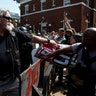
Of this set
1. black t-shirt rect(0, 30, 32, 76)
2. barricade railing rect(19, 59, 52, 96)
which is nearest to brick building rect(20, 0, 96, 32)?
barricade railing rect(19, 59, 52, 96)

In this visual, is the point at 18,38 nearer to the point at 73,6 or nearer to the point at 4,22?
the point at 4,22

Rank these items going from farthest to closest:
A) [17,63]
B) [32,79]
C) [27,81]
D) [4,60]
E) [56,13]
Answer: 1. [56,13]
2. [32,79]
3. [17,63]
4. [4,60]
5. [27,81]

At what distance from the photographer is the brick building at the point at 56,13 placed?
33.0m

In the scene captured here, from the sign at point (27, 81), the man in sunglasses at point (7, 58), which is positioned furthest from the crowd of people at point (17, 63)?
the sign at point (27, 81)

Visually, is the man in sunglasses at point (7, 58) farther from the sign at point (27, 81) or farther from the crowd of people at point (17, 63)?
the sign at point (27, 81)

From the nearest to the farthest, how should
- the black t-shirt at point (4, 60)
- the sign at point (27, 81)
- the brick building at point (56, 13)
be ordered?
the sign at point (27, 81), the black t-shirt at point (4, 60), the brick building at point (56, 13)

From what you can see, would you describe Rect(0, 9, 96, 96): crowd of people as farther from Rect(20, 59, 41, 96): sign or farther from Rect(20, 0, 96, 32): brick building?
Rect(20, 0, 96, 32): brick building

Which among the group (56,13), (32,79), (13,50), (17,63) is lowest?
(32,79)

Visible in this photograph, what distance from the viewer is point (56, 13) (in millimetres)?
37000

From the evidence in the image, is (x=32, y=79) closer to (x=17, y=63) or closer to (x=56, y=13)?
(x=17, y=63)

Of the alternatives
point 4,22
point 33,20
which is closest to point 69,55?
point 4,22

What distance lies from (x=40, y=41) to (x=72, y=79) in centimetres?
86

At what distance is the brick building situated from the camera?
108 feet

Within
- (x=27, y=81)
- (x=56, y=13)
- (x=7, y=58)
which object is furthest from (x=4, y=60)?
(x=56, y=13)
